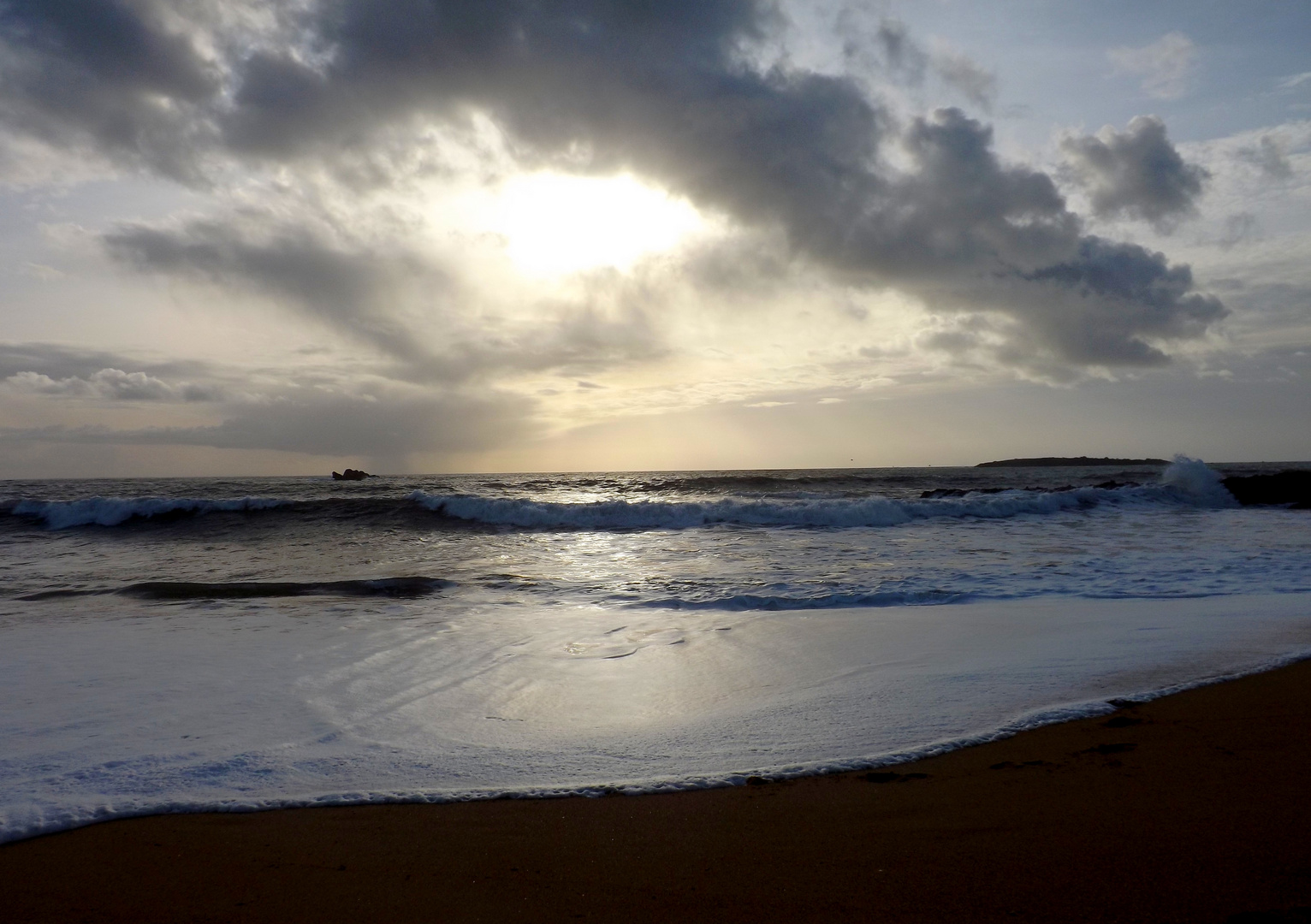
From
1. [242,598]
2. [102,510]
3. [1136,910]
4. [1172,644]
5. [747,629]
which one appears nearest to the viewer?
[1136,910]

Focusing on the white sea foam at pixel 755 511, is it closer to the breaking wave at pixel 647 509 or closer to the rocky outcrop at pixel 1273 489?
the breaking wave at pixel 647 509

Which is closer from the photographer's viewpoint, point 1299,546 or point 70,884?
point 70,884

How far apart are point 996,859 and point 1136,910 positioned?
42 centimetres

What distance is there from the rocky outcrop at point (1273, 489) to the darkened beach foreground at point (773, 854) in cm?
2293

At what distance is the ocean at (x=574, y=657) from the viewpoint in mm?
3533

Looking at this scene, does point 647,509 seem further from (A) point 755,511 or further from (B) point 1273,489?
(B) point 1273,489

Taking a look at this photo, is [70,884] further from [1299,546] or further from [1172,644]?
[1299,546]

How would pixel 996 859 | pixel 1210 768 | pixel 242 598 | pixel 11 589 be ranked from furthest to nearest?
pixel 11 589
pixel 242 598
pixel 1210 768
pixel 996 859

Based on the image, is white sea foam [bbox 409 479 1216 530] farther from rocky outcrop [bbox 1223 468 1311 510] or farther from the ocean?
the ocean

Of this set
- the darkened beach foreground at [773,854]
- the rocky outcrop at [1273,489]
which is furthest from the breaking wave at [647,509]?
the darkened beach foreground at [773,854]

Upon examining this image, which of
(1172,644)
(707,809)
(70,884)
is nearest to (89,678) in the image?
(70,884)

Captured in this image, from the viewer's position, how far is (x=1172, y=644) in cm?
558

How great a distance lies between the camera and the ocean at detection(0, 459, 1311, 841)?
3.53 metres

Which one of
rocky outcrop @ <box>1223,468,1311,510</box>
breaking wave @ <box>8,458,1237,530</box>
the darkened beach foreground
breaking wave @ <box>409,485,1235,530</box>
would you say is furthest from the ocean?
rocky outcrop @ <box>1223,468,1311,510</box>
